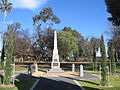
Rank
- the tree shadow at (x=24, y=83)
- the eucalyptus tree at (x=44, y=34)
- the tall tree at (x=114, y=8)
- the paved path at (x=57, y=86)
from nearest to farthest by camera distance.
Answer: the tall tree at (x=114, y=8) → the paved path at (x=57, y=86) → the tree shadow at (x=24, y=83) → the eucalyptus tree at (x=44, y=34)

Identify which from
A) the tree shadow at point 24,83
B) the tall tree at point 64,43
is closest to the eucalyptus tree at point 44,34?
the tall tree at point 64,43

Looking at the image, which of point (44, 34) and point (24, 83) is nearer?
point (24, 83)

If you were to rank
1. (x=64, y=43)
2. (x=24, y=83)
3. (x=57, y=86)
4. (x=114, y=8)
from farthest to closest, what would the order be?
(x=64, y=43)
(x=24, y=83)
(x=57, y=86)
(x=114, y=8)

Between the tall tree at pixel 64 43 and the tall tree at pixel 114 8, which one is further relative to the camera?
the tall tree at pixel 64 43

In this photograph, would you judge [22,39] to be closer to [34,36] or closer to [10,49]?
[34,36]

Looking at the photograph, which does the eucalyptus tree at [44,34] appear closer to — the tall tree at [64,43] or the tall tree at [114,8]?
the tall tree at [64,43]

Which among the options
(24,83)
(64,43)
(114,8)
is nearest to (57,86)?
(24,83)

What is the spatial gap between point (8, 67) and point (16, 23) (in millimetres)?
41589

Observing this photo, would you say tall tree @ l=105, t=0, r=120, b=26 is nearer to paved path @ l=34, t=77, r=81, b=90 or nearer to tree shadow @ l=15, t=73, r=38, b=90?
paved path @ l=34, t=77, r=81, b=90

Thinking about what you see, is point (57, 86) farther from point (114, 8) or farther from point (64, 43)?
point (64, 43)

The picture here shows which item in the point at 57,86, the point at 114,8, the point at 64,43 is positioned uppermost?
the point at 64,43

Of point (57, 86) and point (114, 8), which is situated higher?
point (114, 8)

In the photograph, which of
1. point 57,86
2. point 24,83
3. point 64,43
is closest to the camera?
point 57,86

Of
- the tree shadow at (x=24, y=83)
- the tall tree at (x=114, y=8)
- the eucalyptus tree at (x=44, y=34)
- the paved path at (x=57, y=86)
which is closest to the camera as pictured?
the tall tree at (x=114, y=8)
